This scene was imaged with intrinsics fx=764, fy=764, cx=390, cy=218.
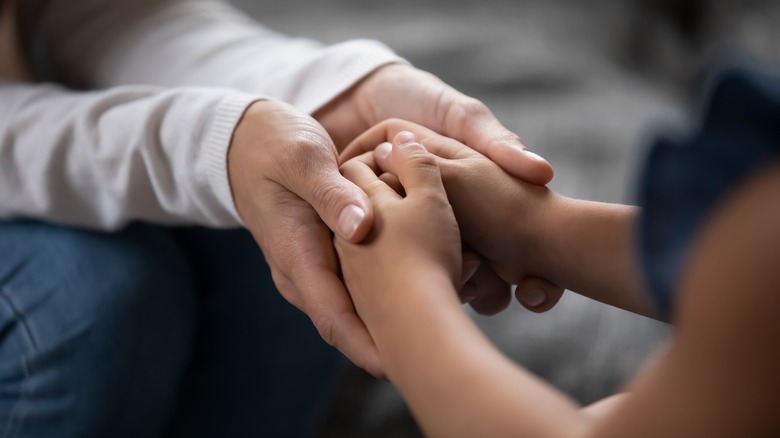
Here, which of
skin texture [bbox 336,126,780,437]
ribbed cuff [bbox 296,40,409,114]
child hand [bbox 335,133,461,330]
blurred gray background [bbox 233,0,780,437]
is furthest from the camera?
blurred gray background [bbox 233,0,780,437]

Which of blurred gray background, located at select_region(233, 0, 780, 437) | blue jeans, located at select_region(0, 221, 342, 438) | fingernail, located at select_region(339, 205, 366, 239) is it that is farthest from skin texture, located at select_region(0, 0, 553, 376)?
blurred gray background, located at select_region(233, 0, 780, 437)

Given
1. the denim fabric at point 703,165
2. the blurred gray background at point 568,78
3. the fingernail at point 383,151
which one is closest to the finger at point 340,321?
the fingernail at point 383,151

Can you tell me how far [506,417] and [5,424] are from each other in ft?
1.28

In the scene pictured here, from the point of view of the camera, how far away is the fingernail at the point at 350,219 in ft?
1.65

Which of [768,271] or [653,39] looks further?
[653,39]

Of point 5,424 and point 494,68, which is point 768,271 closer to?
point 5,424

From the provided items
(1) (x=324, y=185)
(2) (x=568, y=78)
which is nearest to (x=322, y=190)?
(1) (x=324, y=185)

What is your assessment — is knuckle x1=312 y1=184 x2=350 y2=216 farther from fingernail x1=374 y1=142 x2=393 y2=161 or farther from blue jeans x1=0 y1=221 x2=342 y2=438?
blue jeans x1=0 y1=221 x2=342 y2=438

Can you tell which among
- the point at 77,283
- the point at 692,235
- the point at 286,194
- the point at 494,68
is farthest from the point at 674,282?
the point at 494,68

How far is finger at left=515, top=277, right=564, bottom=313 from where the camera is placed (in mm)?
582

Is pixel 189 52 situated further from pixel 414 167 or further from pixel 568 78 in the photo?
pixel 568 78

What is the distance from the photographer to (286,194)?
570 millimetres

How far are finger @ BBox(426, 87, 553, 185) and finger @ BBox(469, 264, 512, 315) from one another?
81mm

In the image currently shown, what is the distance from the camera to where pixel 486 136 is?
616 mm
